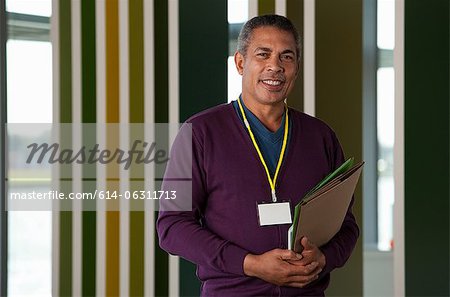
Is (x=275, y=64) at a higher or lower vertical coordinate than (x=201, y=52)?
lower

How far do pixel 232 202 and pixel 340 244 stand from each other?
35cm

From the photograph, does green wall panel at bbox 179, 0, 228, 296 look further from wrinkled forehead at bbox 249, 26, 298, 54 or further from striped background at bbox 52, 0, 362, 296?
wrinkled forehead at bbox 249, 26, 298, 54

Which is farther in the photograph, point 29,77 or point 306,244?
point 29,77

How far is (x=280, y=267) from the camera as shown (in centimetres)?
166

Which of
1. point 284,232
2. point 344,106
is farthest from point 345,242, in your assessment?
point 344,106

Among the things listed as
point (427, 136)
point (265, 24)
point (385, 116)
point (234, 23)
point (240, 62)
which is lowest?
point (427, 136)

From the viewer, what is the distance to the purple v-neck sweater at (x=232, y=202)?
1760mm

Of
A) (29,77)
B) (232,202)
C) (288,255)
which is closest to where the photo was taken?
(288,255)

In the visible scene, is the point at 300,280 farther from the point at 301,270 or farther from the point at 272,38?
the point at 272,38

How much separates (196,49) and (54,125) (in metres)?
0.77

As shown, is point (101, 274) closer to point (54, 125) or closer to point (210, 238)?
point (54, 125)

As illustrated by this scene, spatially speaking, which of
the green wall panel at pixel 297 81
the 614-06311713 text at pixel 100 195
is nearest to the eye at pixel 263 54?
the green wall panel at pixel 297 81

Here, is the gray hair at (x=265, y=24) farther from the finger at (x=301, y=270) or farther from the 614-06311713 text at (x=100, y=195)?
the 614-06311713 text at (x=100, y=195)

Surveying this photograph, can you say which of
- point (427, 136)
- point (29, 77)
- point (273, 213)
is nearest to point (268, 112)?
point (273, 213)
